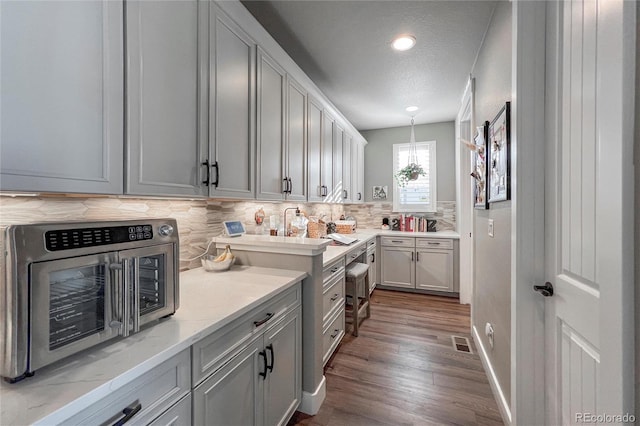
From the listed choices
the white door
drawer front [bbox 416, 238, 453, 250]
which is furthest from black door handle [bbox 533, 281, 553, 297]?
drawer front [bbox 416, 238, 453, 250]

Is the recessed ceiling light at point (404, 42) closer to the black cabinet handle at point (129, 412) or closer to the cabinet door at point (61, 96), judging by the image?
the cabinet door at point (61, 96)

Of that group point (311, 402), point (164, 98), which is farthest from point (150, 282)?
point (311, 402)

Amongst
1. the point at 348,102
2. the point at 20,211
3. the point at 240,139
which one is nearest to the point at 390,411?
the point at 240,139

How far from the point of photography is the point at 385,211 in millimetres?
4547

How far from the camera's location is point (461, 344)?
96.3 inches

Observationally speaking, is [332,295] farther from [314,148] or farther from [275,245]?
[314,148]

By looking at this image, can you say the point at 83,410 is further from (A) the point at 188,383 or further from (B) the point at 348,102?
(B) the point at 348,102

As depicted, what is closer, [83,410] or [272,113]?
[83,410]

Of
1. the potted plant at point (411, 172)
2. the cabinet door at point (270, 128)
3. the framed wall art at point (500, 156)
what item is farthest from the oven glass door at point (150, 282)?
the potted plant at point (411, 172)

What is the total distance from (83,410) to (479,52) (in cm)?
307

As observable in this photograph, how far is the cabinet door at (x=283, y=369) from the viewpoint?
1.29 m

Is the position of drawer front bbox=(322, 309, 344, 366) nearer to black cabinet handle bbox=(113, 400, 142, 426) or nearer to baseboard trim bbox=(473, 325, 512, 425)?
baseboard trim bbox=(473, 325, 512, 425)

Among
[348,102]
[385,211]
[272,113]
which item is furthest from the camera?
[385,211]

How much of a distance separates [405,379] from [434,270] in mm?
2026
